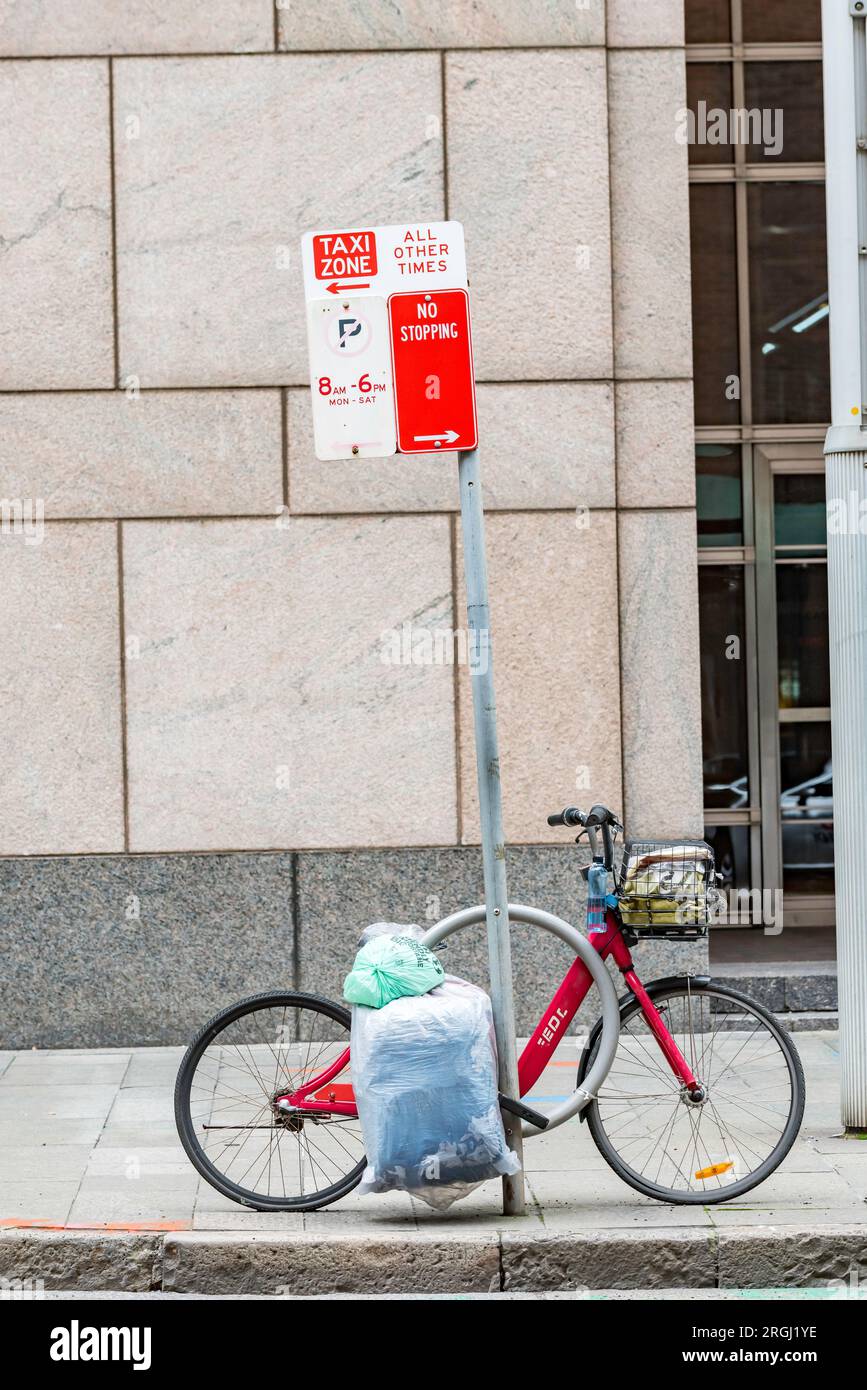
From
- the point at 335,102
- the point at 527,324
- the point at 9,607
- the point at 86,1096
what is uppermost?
the point at 335,102

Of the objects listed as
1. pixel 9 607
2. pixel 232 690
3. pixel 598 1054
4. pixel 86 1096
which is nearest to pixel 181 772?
pixel 232 690

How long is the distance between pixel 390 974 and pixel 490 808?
605 mm

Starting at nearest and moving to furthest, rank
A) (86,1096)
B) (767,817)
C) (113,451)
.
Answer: (86,1096)
(113,451)
(767,817)

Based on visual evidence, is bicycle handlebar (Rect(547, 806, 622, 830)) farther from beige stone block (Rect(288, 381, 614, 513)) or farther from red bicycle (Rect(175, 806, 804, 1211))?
beige stone block (Rect(288, 381, 614, 513))

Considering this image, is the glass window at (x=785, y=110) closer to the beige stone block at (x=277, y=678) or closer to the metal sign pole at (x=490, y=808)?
the beige stone block at (x=277, y=678)

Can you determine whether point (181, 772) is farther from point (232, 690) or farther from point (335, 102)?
point (335, 102)

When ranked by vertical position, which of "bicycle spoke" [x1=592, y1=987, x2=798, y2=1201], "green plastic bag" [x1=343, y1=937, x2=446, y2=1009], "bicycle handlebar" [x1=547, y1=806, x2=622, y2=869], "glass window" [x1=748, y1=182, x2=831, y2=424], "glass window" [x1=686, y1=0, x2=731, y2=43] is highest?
"glass window" [x1=686, y1=0, x2=731, y2=43]

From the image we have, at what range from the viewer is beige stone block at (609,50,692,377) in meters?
7.84

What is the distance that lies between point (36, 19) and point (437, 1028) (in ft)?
18.0

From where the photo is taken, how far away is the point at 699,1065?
17.2ft

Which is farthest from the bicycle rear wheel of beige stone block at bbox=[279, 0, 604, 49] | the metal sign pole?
beige stone block at bbox=[279, 0, 604, 49]

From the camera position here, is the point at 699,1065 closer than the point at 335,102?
Yes

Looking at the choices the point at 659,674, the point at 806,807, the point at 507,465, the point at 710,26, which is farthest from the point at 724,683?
the point at 710,26

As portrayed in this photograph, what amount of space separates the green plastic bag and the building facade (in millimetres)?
2715
